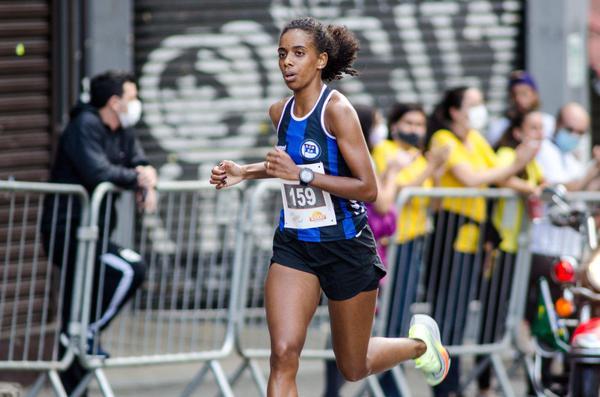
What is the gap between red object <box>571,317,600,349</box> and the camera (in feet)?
23.5

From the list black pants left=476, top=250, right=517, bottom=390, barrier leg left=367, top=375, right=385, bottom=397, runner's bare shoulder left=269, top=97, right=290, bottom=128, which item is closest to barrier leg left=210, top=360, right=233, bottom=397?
barrier leg left=367, top=375, right=385, bottom=397

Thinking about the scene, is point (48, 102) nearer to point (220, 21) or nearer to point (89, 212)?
point (220, 21)

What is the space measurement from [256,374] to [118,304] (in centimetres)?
94

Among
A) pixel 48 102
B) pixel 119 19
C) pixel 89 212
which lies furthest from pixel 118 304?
pixel 119 19

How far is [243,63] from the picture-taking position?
462 inches

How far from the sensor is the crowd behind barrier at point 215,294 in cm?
779

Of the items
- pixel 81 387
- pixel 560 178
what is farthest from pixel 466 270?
pixel 81 387

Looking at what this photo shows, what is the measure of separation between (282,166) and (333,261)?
56cm

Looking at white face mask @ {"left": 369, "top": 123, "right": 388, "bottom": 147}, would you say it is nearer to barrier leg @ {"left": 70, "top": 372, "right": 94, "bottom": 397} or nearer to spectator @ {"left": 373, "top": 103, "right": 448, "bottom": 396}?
spectator @ {"left": 373, "top": 103, "right": 448, "bottom": 396}

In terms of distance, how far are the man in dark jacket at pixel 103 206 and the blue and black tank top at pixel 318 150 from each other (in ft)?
6.35

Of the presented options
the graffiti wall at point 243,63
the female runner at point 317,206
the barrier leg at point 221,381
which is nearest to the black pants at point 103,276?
the barrier leg at point 221,381

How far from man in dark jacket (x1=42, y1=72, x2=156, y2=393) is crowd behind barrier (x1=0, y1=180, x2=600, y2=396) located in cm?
4

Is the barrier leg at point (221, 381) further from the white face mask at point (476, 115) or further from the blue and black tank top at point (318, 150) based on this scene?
the white face mask at point (476, 115)

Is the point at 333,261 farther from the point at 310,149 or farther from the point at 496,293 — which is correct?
the point at 496,293
